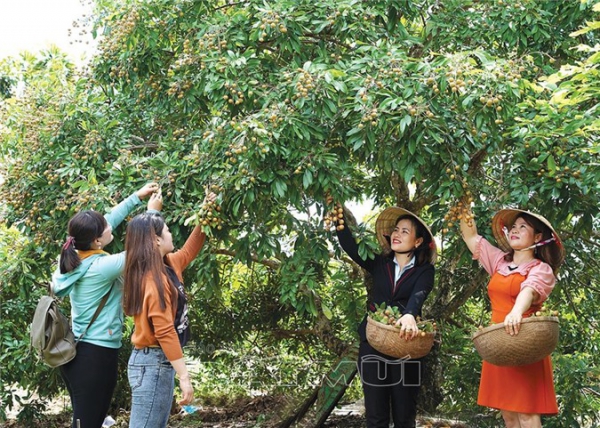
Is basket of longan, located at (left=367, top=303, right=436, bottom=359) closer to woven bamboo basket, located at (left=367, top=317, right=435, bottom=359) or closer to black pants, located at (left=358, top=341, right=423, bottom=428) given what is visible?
woven bamboo basket, located at (left=367, top=317, right=435, bottom=359)

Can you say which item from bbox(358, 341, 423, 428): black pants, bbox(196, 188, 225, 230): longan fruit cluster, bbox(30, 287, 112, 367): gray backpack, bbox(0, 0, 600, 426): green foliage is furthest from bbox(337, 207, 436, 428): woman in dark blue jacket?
bbox(30, 287, 112, 367): gray backpack

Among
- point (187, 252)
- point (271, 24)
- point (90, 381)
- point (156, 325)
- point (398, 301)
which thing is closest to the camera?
point (156, 325)

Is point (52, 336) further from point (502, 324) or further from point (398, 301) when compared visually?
point (502, 324)

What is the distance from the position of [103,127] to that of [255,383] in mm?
2724

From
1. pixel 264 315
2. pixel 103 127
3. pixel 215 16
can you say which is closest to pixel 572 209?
pixel 215 16

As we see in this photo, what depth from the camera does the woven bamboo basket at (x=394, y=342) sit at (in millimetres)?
3605

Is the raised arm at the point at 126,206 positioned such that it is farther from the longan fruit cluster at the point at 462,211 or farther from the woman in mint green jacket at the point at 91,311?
the longan fruit cluster at the point at 462,211

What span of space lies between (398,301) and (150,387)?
1345 mm

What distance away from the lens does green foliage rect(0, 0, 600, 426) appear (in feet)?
12.0

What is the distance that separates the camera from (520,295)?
3.52 metres

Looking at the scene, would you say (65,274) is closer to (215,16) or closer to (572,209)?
(215,16)

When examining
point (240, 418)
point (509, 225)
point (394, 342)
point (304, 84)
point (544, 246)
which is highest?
point (304, 84)

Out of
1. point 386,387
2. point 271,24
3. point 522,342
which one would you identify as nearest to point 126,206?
point 271,24

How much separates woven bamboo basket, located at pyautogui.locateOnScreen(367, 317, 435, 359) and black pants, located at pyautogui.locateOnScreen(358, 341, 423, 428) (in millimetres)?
111
